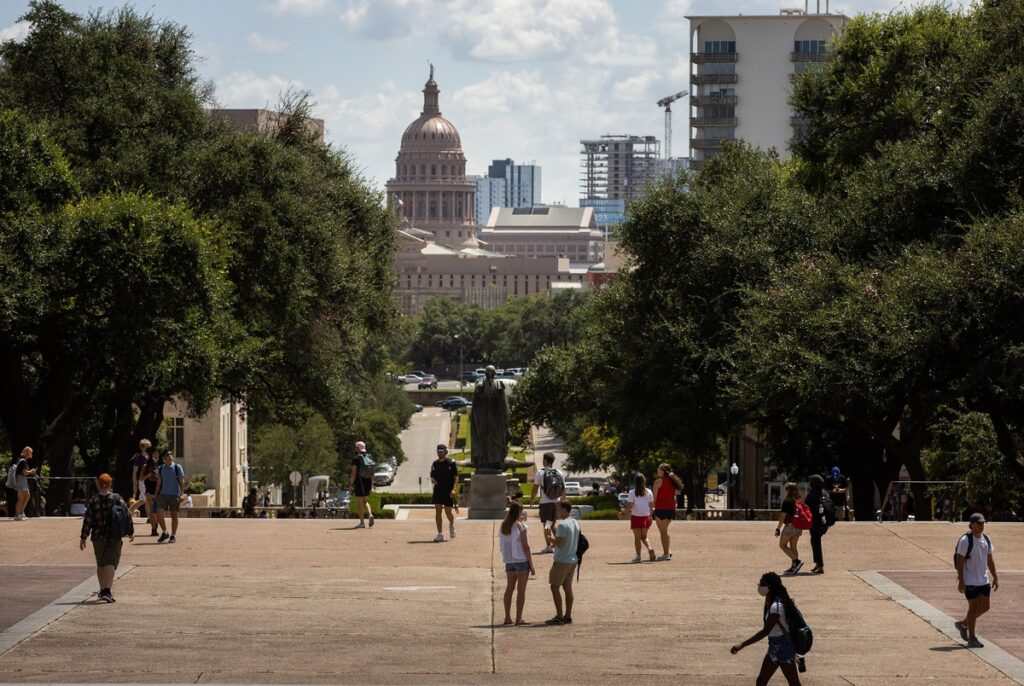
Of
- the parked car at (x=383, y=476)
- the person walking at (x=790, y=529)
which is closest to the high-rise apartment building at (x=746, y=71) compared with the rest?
the parked car at (x=383, y=476)

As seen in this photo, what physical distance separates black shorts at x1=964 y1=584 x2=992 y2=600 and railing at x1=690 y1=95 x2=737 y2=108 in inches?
6570

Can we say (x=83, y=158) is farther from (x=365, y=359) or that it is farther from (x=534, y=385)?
(x=365, y=359)

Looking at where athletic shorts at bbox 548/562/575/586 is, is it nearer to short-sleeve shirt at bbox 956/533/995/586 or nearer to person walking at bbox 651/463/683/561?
short-sleeve shirt at bbox 956/533/995/586

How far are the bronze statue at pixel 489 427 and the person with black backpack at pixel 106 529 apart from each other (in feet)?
40.9

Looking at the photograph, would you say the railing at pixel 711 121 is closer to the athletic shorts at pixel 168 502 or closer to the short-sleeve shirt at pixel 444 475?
the short-sleeve shirt at pixel 444 475

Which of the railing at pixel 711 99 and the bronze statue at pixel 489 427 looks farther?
the railing at pixel 711 99

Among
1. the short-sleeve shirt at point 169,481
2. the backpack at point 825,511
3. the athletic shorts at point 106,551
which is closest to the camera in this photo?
the athletic shorts at point 106,551

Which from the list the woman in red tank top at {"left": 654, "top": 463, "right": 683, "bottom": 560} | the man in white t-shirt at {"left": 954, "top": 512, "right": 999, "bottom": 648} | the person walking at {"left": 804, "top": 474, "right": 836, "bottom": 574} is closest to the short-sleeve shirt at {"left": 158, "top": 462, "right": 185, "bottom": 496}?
the woman in red tank top at {"left": 654, "top": 463, "right": 683, "bottom": 560}

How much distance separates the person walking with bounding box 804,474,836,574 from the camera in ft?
79.2

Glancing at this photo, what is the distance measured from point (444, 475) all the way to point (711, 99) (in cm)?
16039

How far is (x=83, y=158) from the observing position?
138 ft

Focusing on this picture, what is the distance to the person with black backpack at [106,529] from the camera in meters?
21.4

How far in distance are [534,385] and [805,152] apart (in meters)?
24.1

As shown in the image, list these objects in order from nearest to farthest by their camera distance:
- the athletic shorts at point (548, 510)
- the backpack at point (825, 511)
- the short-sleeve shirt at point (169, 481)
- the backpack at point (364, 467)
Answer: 1. the backpack at point (825, 511)
2. the athletic shorts at point (548, 510)
3. the short-sleeve shirt at point (169, 481)
4. the backpack at point (364, 467)
